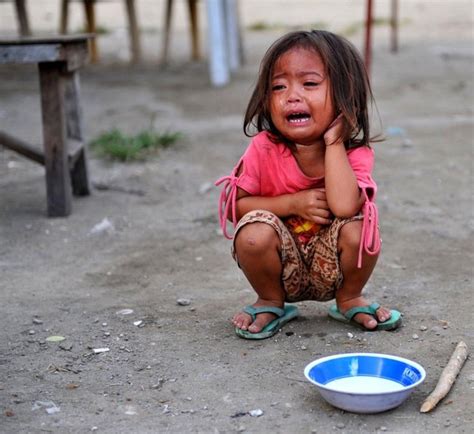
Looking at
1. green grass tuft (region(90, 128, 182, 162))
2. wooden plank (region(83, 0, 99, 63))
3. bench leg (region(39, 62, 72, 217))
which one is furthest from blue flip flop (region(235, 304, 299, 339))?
wooden plank (region(83, 0, 99, 63))

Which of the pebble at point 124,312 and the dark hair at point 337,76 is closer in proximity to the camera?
the dark hair at point 337,76

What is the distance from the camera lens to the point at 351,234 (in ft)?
9.52

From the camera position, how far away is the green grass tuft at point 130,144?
18.7 ft

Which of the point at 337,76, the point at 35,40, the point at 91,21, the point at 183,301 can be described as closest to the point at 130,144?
the point at 35,40

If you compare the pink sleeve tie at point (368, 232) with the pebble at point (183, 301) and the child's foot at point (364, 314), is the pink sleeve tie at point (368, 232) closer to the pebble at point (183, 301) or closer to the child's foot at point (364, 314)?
the child's foot at point (364, 314)

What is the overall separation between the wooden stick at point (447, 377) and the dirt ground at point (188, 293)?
0.08ft

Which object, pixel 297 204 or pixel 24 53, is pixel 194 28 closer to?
pixel 24 53

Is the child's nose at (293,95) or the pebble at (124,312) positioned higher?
the child's nose at (293,95)

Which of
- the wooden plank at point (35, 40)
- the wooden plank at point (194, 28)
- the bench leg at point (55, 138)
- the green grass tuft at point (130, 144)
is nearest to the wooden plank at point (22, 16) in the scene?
the wooden plank at point (194, 28)

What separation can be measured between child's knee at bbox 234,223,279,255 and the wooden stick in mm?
630

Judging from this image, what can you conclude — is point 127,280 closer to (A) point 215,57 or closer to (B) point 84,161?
(B) point 84,161

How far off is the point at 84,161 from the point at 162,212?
1.95 feet

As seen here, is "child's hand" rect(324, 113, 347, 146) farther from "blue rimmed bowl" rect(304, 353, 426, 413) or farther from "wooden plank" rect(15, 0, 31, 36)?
"wooden plank" rect(15, 0, 31, 36)

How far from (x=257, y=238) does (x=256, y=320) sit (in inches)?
11.4
